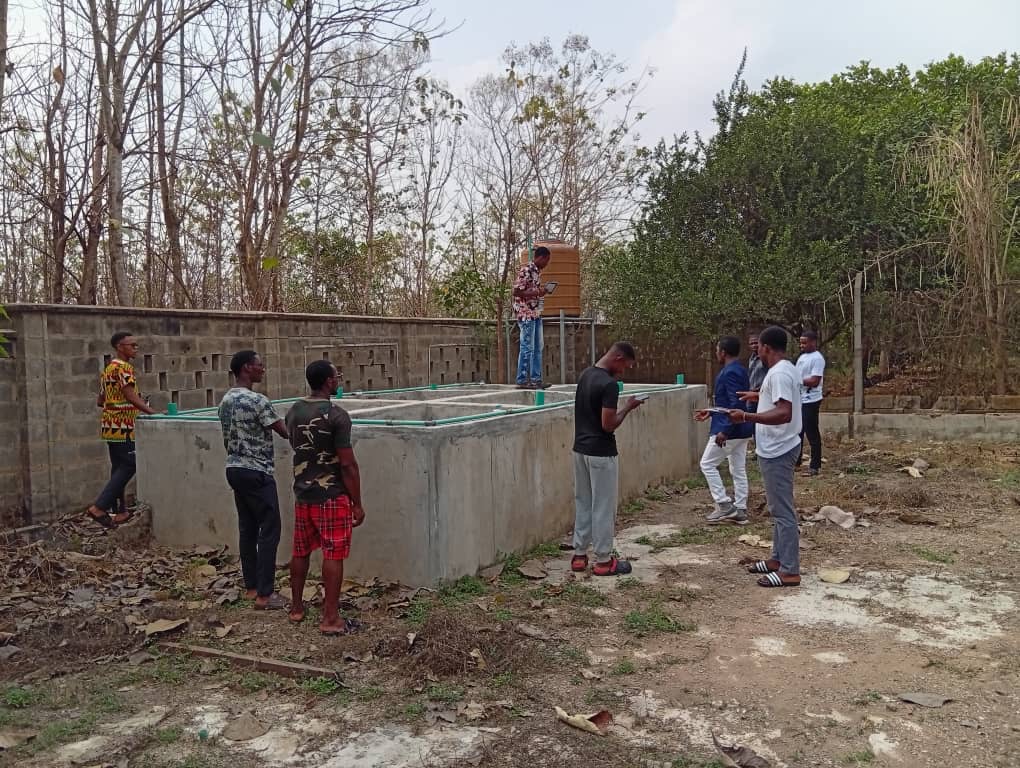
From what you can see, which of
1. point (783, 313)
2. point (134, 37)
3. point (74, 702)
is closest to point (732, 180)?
point (783, 313)

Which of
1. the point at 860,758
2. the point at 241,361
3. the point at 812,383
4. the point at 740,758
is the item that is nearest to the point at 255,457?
the point at 241,361

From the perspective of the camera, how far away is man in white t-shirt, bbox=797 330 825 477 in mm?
9438

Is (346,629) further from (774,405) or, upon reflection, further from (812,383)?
(812,383)

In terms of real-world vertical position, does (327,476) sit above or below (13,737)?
above

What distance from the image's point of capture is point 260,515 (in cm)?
568

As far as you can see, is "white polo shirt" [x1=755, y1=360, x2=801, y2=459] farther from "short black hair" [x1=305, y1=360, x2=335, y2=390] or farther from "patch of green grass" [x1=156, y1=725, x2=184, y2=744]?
"patch of green grass" [x1=156, y1=725, x2=184, y2=744]

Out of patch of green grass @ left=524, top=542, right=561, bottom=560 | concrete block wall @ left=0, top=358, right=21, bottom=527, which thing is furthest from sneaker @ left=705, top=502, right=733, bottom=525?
concrete block wall @ left=0, top=358, right=21, bottom=527

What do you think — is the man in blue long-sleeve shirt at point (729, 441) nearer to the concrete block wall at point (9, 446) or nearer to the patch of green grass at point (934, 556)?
the patch of green grass at point (934, 556)

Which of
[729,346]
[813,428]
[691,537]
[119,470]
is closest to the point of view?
[119,470]

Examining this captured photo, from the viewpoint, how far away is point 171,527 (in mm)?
7113

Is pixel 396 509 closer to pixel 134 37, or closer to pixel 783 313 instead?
pixel 134 37

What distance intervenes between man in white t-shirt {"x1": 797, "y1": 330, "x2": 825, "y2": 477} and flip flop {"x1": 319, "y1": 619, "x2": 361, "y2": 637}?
5.85 meters

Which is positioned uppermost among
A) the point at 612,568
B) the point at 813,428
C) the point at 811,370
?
the point at 811,370

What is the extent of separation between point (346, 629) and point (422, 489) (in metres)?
1.13
